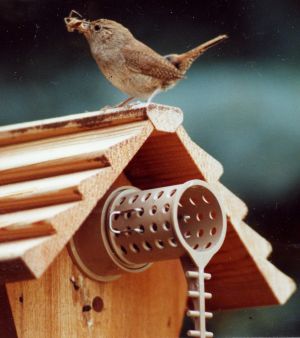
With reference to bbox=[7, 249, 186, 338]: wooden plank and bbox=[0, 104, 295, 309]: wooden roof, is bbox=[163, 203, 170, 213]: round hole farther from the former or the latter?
bbox=[7, 249, 186, 338]: wooden plank

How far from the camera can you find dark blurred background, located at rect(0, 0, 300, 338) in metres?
4.57

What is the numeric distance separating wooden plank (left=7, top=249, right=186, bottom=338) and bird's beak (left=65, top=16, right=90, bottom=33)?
2.58 ft

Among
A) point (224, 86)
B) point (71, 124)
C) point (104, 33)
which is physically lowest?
point (224, 86)

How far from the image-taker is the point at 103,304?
3.21 m

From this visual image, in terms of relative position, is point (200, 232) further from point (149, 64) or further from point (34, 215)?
point (149, 64)

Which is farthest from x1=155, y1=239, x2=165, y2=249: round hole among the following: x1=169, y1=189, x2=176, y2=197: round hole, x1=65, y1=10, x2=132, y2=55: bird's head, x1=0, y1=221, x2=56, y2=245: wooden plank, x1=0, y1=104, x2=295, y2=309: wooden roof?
x1=65, y1=10, x2=132, y2=55: bird's head

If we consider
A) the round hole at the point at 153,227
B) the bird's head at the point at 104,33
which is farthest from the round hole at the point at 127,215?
the bird's head at the point at 104,33

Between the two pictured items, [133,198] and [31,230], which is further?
[133,198]

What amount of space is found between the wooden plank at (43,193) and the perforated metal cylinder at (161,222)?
9.9 inches

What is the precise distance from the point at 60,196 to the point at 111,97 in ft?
6.92

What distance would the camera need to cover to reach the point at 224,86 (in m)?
4.92

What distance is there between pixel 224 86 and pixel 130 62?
1.18 meters

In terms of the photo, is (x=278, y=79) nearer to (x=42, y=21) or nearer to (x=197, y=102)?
(x=197, y=102)

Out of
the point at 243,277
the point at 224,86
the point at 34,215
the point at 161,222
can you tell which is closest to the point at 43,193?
the point at 34,215
